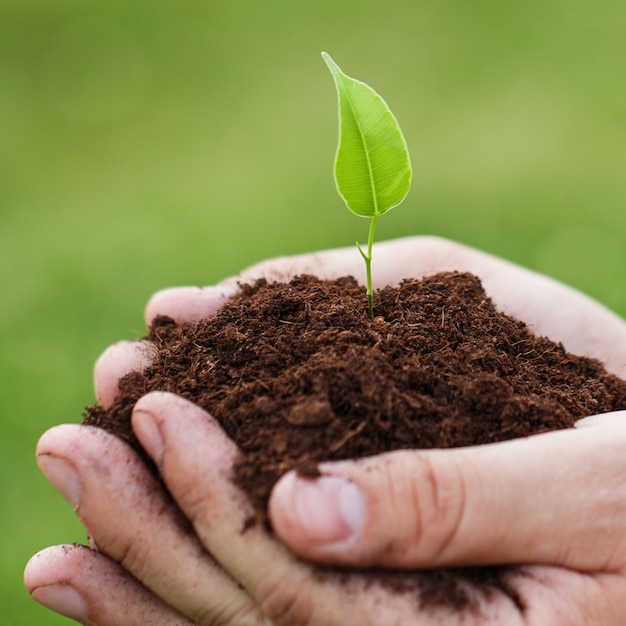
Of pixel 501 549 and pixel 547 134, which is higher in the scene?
pixel 547 134

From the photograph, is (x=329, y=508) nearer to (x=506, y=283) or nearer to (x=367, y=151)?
(x=367, y=151)

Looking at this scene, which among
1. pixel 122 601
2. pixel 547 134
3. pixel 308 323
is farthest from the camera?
pixel 547 134

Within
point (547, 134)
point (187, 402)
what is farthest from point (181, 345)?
point (547, 134)

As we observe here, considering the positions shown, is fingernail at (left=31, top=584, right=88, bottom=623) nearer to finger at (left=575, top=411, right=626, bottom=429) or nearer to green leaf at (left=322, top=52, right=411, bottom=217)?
green leaf at (left=322, top=52, right=411, bottom=217)

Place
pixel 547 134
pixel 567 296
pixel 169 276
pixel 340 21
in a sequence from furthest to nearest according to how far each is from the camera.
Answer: pixel 340 21
pixel 547 134
pixel 169 276
pixel 567 296

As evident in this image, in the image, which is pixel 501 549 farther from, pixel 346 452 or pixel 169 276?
pixel 169 276

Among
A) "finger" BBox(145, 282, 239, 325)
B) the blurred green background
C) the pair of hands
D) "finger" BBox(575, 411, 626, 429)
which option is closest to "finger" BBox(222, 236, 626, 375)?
"finger" BBox(145, 282, 239, 325)

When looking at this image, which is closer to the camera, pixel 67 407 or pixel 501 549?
pixel 501 549
